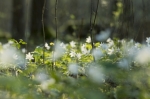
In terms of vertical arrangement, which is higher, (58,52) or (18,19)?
(18,19)

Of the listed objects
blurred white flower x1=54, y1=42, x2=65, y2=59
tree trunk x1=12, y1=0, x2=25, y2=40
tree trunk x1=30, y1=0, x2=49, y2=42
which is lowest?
blurred white flower x1=54, y1=42, x2=65, y2=59

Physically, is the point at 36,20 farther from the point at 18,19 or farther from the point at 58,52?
the point at 58,52

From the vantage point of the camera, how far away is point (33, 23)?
444 inches

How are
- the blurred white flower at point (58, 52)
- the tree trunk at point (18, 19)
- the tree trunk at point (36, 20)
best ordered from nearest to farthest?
the blurred white flower at point (58, 52), the tree trunk at point (36, 20), the tree trunk at point (18, 19)

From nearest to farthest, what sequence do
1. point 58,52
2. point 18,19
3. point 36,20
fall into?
point 58,52 → point 36,20 → point 18,19

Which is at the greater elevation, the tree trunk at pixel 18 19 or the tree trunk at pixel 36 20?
the tree trunk at pixel 18 19

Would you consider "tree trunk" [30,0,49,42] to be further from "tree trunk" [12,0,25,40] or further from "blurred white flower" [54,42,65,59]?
"blurred white flower" [54,42,65,59]

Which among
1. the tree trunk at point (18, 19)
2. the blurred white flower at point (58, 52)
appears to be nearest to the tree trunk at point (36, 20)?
the tree trunk at point (18, 19)

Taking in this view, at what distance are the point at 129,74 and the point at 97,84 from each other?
0.64 feet

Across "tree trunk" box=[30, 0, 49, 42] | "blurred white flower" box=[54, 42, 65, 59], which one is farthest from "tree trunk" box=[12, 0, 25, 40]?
"blurred white flower" box=[54, 42, 65, 59]

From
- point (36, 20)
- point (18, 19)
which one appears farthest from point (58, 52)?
point (18, 19)

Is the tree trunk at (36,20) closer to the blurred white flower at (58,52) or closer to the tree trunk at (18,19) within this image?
the tree trunk at (18,19)

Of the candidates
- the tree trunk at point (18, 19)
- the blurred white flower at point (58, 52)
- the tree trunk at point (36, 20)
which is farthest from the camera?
the tree trunk at point (18, 19)

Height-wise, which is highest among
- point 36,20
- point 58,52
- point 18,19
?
point 18,19
